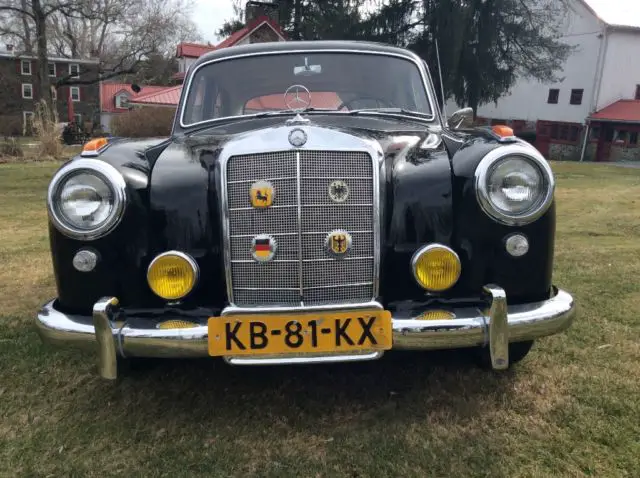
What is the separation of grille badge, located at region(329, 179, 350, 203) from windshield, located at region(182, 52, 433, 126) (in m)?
1.31

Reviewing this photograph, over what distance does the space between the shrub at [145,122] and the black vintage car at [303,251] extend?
22.4 m

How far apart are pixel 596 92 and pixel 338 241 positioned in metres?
30.2

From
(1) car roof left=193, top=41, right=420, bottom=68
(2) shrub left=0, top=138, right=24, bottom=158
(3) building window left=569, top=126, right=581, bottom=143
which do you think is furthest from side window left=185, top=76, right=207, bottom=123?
(3) building window left=569, top=126, right=581, bottom=143

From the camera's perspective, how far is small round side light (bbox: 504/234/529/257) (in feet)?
8.53

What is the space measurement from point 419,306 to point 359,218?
477mm

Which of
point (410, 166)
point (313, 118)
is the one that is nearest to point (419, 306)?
point (410, 166)

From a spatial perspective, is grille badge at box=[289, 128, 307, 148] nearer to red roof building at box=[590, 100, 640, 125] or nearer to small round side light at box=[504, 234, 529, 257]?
small round side light at box=[504, 234, 529, 257]

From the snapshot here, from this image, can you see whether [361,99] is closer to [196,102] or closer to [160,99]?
[196,102]

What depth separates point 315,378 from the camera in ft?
10.2

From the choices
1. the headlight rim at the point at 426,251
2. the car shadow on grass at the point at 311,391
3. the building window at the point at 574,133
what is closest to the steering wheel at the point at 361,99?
the headlight rim at the point at 426,251

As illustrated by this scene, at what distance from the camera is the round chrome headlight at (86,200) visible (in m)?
2.54

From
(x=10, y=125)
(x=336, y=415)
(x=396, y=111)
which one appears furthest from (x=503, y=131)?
(x=10, y=125)

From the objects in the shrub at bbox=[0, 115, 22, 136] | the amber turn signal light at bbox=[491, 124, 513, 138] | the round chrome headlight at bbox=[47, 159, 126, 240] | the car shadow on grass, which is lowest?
the shrub at bbox=[0, 115, 22, 136]

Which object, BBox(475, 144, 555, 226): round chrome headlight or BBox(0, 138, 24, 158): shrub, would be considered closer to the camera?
BBox(475, 144, 555, 226): round chrome headlight
